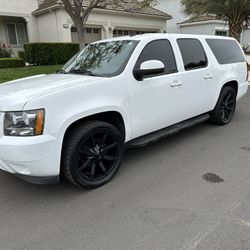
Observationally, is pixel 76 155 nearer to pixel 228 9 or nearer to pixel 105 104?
pixel 105 104

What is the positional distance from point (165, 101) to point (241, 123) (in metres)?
2.65

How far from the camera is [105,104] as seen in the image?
3.16 m

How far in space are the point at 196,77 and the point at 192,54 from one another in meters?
0.41

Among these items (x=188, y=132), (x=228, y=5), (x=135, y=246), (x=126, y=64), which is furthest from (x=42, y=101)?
(x=228, y=5)

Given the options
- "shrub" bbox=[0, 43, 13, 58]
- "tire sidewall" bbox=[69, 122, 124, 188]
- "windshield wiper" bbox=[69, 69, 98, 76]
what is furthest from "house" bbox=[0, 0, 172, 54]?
"tire sidewall" bbox=[69, 122, 124, 188]

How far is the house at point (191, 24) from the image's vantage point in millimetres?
25125

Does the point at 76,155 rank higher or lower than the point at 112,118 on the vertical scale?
lower

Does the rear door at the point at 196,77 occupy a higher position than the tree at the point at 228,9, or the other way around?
the tree at the point at 228,9

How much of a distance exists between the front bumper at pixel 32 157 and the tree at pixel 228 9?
44.4 ft

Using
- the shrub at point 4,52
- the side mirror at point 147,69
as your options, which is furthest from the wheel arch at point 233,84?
the shrub at point 4,52

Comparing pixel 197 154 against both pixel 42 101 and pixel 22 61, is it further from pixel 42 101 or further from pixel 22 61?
pixel 22 61

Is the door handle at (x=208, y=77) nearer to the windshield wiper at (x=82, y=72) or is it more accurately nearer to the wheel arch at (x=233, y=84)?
the wheel arch at (x=233, y=84)

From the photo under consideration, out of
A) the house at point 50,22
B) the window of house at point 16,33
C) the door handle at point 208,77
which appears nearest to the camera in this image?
the door handle at point 208,77

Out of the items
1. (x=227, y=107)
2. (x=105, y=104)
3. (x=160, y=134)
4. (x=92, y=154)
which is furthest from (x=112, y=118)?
(x=227, y=107)
